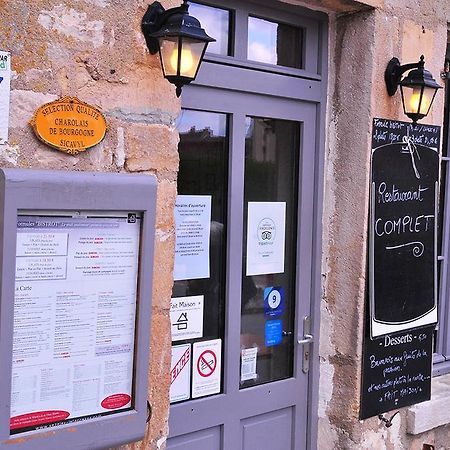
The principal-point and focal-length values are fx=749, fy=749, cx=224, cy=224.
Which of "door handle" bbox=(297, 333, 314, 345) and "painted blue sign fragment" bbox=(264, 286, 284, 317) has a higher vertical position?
"painted blue sign fragment" bbox=(264, 286, 284, 317)

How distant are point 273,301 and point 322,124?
953 millimetres

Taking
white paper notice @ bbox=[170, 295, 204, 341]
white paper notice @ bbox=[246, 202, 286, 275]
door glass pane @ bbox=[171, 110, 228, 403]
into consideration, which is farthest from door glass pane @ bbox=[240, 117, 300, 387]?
white paper notice @ bbox=[170, 295, 204, 341]

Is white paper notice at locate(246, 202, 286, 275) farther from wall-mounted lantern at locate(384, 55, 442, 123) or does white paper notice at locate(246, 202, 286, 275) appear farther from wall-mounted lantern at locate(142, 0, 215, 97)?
wall-mounted lantern at locate(142, 0, 215, 97)

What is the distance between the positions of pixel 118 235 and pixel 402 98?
197cm

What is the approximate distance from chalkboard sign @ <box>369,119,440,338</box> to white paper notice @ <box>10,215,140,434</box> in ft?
5.42

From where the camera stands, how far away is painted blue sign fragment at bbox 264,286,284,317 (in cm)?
377

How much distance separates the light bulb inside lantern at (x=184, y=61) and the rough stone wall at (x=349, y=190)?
53.5 inches

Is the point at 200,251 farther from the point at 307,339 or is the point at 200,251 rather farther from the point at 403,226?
the point at 403,226

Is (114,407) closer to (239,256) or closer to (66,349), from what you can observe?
(66,349)

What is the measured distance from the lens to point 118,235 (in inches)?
104

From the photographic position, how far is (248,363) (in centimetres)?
369

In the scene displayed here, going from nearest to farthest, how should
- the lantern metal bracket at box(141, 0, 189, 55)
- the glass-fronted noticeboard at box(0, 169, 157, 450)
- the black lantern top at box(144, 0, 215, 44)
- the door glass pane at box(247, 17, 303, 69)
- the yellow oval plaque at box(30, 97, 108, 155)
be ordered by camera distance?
the glass-fronted noticeboard at box(0, 169, 157, 450), the yellow oval plaque at box(30, 97, 108, 155), the black lantern top at box(144, 0, 215, 44), the lantern metal bracket at box(141, 0, 189, 55), the door glass pane at box(247, 17, 303, 69)

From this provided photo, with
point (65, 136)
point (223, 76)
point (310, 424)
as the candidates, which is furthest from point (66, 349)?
point (310, 424)

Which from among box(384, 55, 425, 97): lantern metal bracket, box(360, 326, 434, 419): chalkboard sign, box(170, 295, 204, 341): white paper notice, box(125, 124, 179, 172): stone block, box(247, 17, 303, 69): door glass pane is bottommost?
box(360, 326, 434, 419): chalkboard sign
